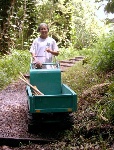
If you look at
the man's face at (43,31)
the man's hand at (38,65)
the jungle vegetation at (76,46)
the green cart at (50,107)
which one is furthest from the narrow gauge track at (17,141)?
the man's face at (43,31)

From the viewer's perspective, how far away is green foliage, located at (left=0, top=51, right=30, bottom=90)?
37.2 ft

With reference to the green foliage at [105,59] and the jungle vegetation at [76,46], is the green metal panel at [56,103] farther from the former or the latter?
the green foliage at [105,59]

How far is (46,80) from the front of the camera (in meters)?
A: 6.71

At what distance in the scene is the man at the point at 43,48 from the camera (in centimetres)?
721

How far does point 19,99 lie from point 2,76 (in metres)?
2.67

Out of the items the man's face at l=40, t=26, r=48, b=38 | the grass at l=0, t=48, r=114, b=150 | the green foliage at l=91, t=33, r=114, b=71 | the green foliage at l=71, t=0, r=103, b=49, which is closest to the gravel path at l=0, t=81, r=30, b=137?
the grass at l=0, t=48, r=114, b=150

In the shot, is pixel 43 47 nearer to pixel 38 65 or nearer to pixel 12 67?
pixel 38 65

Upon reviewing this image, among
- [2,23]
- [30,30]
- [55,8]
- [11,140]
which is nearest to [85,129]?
[11,140]

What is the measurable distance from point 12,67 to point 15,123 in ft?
22.9

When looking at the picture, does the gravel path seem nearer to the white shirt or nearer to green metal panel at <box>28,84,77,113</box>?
green metal panel at <box>28,84,77,113</box>

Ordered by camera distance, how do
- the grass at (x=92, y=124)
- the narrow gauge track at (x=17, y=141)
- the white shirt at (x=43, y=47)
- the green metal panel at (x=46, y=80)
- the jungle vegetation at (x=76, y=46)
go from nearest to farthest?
the grass at (x=92, y=124) < the narrow gauge track at (x=17, y=141) < the jungle vegetation at (x=76, y=46) < the green metal panel at (x=46, y=80) < the white shirt at (x=43, y=47)

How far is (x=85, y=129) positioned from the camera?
18.2 ft

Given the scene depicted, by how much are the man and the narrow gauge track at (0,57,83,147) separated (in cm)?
130

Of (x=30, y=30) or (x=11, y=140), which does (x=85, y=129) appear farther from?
(x=30, y=30)
